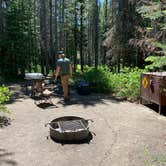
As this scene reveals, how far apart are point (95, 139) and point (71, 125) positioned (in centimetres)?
74

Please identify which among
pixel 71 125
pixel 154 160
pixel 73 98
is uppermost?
pixel 71 125

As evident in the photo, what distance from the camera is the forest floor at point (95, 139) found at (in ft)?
17.5

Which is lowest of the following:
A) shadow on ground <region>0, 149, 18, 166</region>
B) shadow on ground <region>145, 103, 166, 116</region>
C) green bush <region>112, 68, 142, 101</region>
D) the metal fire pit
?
shadow on ground <region>0, 149, 18, 166</region>

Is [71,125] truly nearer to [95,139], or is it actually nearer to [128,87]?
[95,139]

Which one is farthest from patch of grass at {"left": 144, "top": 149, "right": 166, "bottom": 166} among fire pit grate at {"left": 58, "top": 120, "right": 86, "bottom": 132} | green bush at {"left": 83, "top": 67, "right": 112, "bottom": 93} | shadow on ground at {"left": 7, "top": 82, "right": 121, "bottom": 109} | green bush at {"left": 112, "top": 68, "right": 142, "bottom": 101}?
green bush at {"left": 83, "top": 67, "right": 112, "bottom": 93}

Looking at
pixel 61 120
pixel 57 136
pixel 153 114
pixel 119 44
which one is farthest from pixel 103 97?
pixel 119 44

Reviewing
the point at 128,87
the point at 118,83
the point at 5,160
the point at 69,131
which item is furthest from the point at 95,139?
the point at 118,83

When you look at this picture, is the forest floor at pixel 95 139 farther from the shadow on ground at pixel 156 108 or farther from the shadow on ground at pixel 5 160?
the shadow on ground at pixel 156 108

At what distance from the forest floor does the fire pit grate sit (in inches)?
13.6

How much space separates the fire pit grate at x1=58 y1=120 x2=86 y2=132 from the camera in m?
6.62

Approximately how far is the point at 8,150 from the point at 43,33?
56.6 feet

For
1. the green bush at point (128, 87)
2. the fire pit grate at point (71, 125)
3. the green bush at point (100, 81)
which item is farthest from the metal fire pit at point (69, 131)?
the green bush at point (100, 81)

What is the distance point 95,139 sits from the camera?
647 cm

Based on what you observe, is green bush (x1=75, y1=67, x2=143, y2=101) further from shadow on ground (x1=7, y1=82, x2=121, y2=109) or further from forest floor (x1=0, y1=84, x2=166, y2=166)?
forest floor (x1=0, y1=84, x2=166, y2=166)
